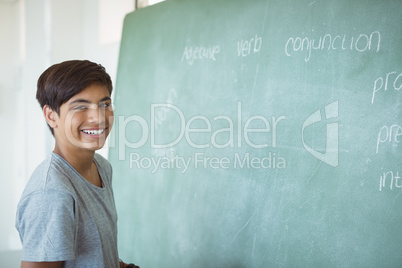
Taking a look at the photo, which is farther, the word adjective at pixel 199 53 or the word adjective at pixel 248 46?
the word adjective at pixel 199 53

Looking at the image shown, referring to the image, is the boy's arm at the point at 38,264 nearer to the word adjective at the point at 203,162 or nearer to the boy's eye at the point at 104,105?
the boy's eye at the point at 104,105

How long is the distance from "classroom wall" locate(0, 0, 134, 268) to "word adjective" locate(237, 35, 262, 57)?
4.96 feet

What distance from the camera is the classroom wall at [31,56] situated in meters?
3.63

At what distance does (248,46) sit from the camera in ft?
6.94

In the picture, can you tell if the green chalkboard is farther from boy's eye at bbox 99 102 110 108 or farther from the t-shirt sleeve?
the t-shirt sleeve

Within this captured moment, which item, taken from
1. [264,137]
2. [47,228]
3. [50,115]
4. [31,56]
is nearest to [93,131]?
[50,115]

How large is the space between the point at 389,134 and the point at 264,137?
573 mm

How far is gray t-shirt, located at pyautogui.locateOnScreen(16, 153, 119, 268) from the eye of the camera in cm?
119

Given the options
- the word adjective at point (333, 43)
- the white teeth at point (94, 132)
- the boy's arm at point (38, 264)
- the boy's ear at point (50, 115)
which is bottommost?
the boy's arm at point (38, 264)

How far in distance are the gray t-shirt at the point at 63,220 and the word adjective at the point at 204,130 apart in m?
0.88

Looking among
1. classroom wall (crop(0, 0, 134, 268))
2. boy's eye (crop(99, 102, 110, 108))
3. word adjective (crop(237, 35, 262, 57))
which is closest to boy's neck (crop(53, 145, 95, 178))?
boy's eye (crop(99, 102, 110, 108))

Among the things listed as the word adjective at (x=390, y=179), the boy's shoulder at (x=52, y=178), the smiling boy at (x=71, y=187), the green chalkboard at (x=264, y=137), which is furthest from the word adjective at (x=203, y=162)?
the boy's shoulder at (x=52, y=178)

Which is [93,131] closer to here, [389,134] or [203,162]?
[203,162]

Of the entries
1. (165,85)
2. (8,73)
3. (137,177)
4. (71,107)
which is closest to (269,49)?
(165,85)
